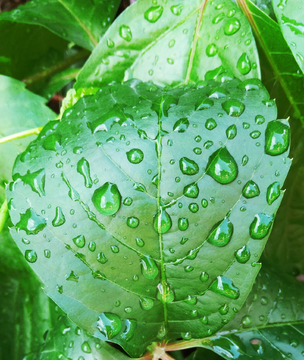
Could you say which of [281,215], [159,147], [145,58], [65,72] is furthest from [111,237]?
[65,72]

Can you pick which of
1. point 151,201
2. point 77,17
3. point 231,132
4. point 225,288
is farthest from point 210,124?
point 77,17

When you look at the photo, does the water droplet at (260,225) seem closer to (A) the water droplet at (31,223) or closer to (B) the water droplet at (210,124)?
(B) the water droplet at (210,124)

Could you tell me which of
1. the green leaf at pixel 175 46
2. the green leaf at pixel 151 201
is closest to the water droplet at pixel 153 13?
the green leaf at pixel 175 46

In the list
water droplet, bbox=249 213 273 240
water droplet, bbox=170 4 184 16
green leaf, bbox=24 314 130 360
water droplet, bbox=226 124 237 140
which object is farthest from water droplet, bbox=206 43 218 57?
green leaf, bbox=24 314 130 360

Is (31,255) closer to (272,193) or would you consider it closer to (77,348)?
(77,348)

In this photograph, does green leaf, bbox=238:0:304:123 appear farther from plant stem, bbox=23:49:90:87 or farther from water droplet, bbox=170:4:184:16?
plant stem, bbox=23:49:90:87

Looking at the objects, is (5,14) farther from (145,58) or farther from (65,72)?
(145,58)
